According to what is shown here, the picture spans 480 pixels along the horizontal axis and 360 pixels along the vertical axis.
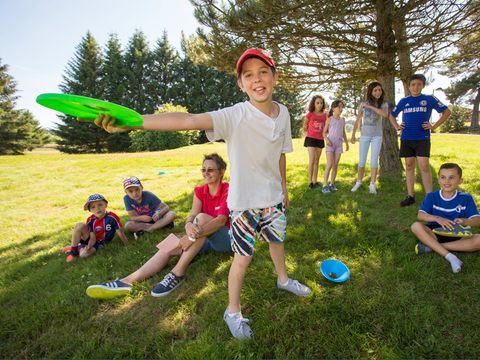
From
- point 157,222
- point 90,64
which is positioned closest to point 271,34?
point 157,222

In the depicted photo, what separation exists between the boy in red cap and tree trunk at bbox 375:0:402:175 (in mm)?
3990

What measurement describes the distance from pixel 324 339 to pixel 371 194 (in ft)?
12.0

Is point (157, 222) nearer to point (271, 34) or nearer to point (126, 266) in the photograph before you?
point (126, 266)

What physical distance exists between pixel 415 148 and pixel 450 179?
1653 mm

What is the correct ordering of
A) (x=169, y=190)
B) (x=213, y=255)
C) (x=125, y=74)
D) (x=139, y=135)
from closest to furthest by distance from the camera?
(x=213, y=255), (x=169, y=190), (x=139, y=135), (x=125, y=74)

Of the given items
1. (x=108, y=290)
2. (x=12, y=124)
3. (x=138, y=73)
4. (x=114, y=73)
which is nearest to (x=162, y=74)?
(x=138, y=73)

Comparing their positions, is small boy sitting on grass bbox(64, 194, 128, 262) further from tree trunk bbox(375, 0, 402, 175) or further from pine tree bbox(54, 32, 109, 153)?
pine tree bbox(54, 32, 109, 153)

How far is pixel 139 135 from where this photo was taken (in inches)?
876

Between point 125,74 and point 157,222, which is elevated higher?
point 125,74

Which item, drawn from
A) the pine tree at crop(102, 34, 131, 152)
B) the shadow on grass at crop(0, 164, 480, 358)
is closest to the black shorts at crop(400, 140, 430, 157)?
the shadow on grass at crop(0, 164, 480, 358)

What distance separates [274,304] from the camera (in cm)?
251

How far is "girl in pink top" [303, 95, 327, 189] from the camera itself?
602cm

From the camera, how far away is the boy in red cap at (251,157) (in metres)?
1.99

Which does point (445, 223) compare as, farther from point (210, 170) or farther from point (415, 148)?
point (210, 170)
